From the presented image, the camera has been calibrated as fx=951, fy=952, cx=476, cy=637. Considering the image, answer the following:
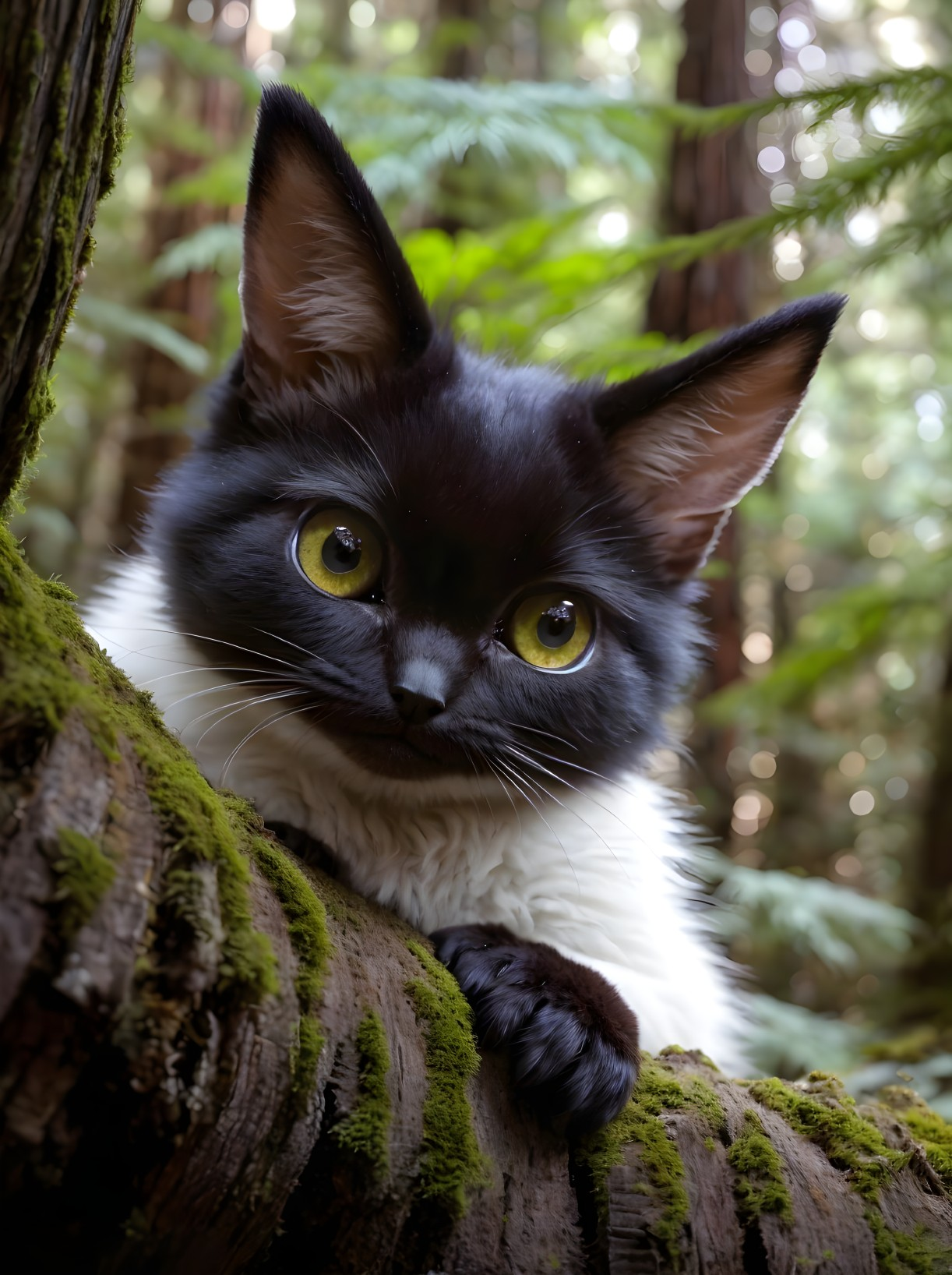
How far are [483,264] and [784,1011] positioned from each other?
349cm

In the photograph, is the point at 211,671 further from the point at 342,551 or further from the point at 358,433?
the point at 358,433

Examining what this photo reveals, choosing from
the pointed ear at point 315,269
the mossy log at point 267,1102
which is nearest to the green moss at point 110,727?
the mossy log at point 267,1102

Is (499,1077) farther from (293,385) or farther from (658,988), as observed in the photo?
(293,385)

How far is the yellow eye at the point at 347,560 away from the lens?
184cm

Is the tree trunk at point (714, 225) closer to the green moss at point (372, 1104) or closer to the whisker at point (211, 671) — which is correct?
the whisker at point (211, 671)

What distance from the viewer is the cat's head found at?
1.80 m

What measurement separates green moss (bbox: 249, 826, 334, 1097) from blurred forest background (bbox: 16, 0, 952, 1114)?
660 mm

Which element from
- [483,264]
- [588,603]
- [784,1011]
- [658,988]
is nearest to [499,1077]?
[658,988]

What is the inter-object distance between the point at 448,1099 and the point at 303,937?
1.07ft

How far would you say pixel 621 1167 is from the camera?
4.80 ft

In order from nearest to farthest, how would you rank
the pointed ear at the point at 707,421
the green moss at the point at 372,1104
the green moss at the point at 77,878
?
the green moss at the point at 77,878 < the green moss at the point at 372,1104 < the pointed ear at the point at 707,421

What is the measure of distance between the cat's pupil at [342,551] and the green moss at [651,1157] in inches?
42.6

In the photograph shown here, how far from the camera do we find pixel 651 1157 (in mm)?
1489

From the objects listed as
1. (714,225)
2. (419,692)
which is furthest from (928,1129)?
(714,225)
